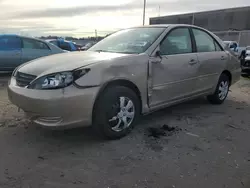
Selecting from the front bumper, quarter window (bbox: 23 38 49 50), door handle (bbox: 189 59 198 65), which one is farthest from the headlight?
quarter window (bbox: 23 38 49 50)

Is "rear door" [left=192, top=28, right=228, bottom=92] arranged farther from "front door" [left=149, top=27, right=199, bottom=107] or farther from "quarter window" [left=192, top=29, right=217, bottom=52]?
"front door" [left=149, top=27, right=199, bottom=107]

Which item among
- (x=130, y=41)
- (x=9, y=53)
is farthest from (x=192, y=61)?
(x=9, y=53)

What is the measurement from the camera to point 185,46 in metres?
4.95

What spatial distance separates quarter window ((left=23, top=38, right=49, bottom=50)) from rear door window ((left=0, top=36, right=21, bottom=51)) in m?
0.18

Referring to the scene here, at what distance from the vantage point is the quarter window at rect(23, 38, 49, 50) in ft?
30.7

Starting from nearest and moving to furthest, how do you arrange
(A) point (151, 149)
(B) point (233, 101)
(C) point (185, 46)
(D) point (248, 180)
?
(D) point (248, 180) → (A) point (151, 149) → (C) point (185, 46) → (B) point (233, 101)

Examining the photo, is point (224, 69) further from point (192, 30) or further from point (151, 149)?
point (151, 149)

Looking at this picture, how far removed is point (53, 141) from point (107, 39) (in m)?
2.12

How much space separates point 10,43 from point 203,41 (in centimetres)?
628

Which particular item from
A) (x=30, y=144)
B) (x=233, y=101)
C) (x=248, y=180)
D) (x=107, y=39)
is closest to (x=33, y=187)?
(x=30, y=144)

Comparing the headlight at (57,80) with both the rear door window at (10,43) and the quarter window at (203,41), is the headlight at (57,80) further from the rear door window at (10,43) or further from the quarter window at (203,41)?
the rear door window at (10,43)

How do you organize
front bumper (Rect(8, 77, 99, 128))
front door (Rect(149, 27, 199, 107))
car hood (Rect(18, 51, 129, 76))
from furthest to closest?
front door (Rect(149, 27, 199, 107))
car hood (Rect(18, 51, 129, 76))
front bumper (Rect(8, 77, 99, 128))

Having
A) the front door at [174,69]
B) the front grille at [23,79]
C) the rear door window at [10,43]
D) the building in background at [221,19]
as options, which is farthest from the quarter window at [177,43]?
the building in background at [221,19]

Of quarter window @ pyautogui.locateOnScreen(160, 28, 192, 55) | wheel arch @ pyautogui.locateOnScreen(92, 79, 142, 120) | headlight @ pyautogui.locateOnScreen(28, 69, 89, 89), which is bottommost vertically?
wheel arch @ pyautogui.locateOnScreen(92, 79, 142, 120)
